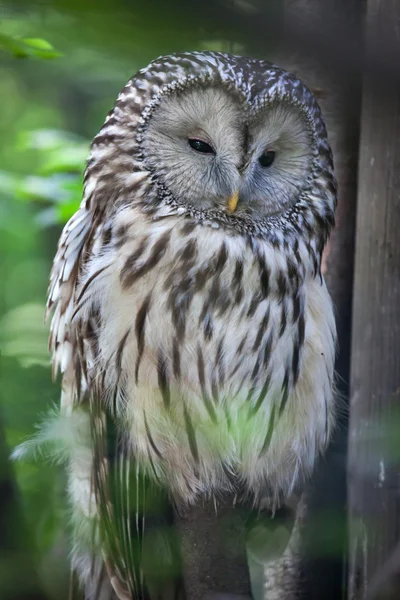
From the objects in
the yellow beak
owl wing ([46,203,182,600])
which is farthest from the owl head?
owl wing ([46,203,182,600])

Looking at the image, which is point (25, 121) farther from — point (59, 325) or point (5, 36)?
point (5, 36)

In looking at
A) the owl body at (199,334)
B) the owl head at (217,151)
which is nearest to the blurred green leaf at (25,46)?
the owl head at (217,151)

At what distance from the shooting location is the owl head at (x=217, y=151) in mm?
1360

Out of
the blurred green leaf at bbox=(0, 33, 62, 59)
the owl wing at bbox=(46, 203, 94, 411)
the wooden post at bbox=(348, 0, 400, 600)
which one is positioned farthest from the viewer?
the owl wing at bbox=(46, 203, 94, 411)

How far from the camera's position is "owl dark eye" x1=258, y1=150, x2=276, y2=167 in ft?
4.85

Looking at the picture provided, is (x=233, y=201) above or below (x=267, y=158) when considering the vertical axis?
below

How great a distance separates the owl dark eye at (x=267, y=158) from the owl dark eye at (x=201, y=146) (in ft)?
0.33

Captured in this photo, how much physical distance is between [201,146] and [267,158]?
5.4 inches

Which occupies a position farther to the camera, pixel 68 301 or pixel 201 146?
pixel 68 301

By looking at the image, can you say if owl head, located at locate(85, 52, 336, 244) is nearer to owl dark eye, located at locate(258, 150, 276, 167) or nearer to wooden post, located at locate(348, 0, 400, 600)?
owl dark eye, located at locate(258, 150, 276, 167)

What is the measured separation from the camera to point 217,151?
1.45 meters

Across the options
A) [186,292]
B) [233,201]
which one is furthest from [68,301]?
[233,201]

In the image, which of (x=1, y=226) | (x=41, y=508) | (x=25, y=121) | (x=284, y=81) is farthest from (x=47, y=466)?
(x=25, y=121)

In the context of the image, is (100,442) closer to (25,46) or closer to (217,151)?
(217,151)
